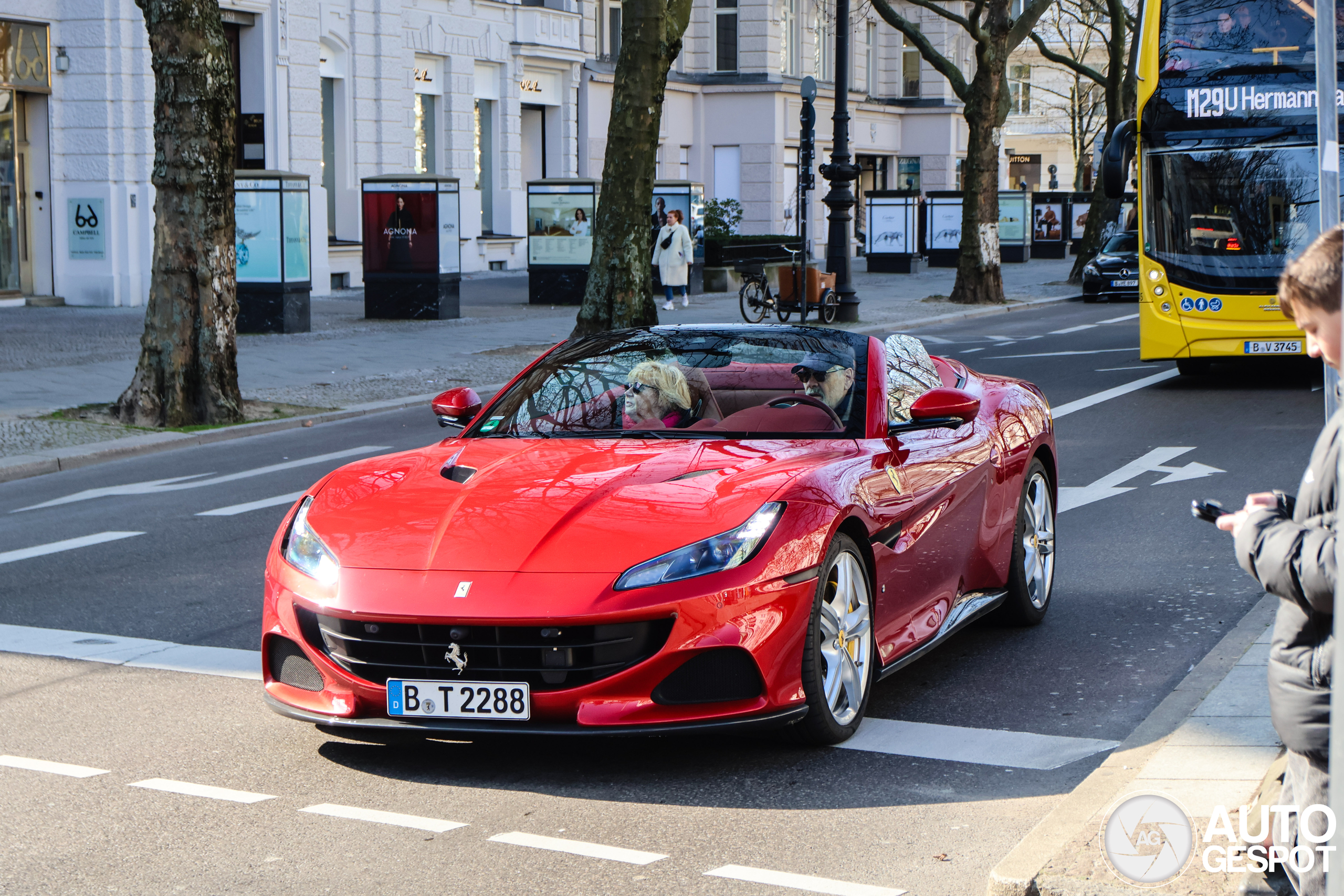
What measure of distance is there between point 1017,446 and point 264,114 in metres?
25.9

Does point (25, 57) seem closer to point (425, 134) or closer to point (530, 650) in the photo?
point (425, 134)

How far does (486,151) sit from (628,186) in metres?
21.4

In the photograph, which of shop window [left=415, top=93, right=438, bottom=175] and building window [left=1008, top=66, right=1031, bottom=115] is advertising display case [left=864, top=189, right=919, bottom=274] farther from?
building window [left=1008, top=66, right=1031, bottom=115]

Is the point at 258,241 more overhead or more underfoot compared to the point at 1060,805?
more overhead

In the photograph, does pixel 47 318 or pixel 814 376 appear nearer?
pixel 814 376

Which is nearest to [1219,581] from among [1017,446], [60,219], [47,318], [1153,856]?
[1017,446]

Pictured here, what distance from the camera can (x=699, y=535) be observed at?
5.11 metres

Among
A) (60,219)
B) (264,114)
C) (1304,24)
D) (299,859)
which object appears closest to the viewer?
(299,859)

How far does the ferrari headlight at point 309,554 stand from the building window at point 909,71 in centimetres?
5880

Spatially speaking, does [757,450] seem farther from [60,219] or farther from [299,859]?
[60,219]

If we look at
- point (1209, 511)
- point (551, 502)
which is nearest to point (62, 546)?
point (551, 502)

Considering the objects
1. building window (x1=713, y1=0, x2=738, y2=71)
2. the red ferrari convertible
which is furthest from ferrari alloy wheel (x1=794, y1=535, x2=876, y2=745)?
building window (x1=713, y1=0, x2=738, y2=71)

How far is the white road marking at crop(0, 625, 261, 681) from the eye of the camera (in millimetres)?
6621

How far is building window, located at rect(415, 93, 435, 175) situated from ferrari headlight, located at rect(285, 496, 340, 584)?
3363cm
